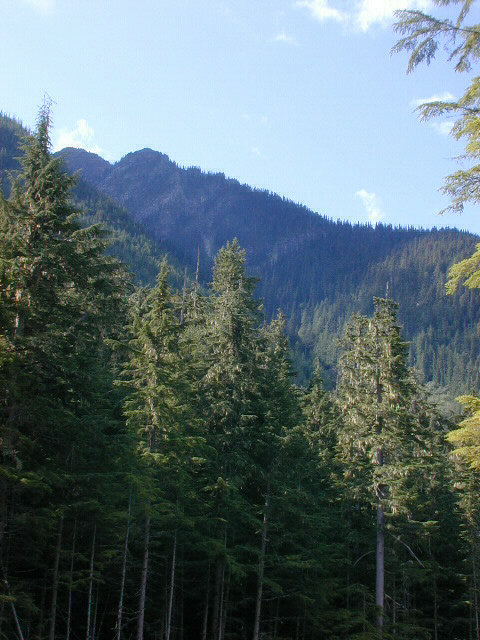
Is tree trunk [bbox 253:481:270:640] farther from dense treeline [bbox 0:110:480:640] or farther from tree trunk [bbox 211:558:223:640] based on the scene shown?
tree trunk [bbox 211:558:223:640]

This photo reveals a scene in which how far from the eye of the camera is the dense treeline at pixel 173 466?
14.5 metres

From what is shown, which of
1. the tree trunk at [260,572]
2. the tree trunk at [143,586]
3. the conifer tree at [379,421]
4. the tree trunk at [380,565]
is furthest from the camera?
the conifer tree at [379,421]

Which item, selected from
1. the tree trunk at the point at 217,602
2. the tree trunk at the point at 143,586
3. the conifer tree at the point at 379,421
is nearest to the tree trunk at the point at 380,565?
the conifer tree at the point at 379,421

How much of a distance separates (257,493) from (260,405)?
365cm

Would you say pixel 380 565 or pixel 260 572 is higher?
pixel 260 572

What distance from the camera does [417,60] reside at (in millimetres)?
10570

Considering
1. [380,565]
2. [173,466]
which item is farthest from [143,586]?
[380,565]

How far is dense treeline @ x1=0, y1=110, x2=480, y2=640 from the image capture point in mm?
14492

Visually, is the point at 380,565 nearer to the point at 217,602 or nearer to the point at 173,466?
the point at 217,602

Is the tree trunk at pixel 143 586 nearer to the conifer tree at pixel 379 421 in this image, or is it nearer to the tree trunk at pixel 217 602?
the tree trunk at pixel 217 602

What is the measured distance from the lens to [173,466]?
716 inches

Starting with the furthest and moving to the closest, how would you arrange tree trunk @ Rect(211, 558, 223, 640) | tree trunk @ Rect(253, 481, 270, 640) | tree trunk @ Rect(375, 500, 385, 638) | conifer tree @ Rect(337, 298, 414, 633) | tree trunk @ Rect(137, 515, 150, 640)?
1. conifer tree @ Rect(337, 298, 414, 633)
2. tree trunk @ Rect(375, 500, 385, 638)
3. tree trunk @ Rect(253, 481, 270, 640)
4. tree trunk @ Rect(211, 558, 223, 640)
5. tree trunk @ Rect(137, 515, 150, 640)

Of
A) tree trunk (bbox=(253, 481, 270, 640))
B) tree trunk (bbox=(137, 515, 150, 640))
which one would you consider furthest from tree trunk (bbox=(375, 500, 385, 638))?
tree trunk (bbox=(137, 515, 150, 640))

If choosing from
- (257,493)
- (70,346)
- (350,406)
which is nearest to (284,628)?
(257,493)
